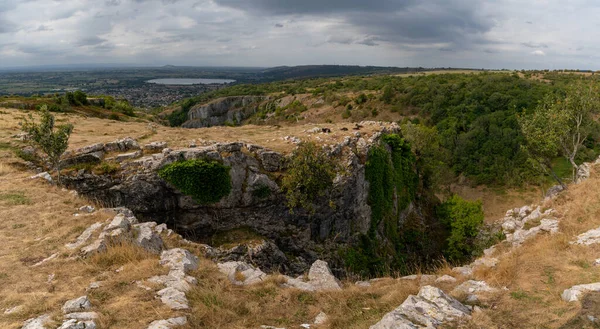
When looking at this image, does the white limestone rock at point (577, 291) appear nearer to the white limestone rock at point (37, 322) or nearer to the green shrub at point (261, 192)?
the white limestone rock at point (37, 322)

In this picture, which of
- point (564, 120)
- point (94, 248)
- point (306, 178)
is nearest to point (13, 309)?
point (94, 248)

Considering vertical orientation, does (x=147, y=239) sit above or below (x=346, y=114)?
below

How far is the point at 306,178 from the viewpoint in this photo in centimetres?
2106

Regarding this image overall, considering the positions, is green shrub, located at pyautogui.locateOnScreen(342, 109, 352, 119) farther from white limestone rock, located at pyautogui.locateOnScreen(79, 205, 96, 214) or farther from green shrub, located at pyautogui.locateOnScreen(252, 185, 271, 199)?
white limestone rock, located at pyautogui.locateOnScreen(79, 205, 96, 214)

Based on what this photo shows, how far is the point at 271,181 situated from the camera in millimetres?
21656

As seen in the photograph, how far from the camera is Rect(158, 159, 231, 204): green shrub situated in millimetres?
19406

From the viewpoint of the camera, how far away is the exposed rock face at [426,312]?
6164 mm

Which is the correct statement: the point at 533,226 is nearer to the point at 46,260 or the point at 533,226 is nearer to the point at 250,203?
the point at 250,203

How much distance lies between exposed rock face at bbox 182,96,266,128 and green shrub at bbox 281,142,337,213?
7911 centimetres

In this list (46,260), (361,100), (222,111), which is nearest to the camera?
(46,260)

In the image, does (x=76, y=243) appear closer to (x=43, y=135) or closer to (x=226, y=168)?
(x=43, y=135)

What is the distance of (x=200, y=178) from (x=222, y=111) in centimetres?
8918

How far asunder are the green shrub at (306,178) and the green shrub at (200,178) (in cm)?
412

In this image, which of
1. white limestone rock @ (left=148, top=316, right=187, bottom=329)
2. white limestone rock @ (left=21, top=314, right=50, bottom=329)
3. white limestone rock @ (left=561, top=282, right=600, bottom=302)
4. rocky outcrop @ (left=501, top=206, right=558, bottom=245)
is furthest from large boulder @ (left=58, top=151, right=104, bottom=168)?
rocky outcrop @ (left=501, top=206, right=558, bottom=245)
